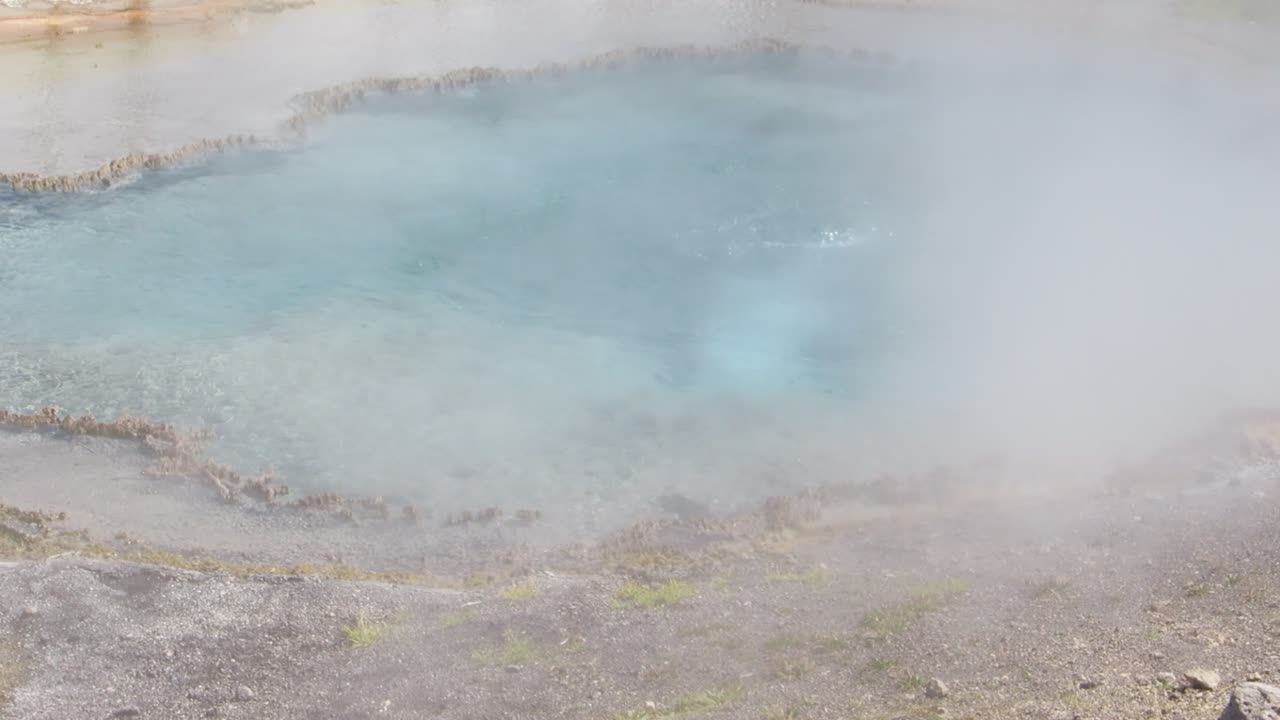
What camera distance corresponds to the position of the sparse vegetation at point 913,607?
9.45 metres

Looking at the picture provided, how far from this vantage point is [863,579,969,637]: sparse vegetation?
31.0ft

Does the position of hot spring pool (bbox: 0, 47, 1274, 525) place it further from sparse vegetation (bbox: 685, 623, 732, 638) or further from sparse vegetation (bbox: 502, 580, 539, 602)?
sparse vegetation (bbox: 685, 623, 732, 638)

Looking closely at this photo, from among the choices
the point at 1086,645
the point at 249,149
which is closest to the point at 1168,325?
the point at 1086,645

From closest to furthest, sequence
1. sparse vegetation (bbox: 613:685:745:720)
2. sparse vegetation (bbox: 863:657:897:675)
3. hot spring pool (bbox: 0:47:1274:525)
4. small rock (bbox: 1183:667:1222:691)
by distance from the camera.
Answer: small rock (bbox: 1183:667:1222:691)
sparse vegetation (bbox: 613:685:745:720)
sparse vegetation (bbox: 863:657:897:675)
hot spring pool (bbox: 0:47:1274:525)

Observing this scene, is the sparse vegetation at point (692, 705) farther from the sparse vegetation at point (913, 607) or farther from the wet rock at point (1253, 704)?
the wet rock at point (1253, 704)

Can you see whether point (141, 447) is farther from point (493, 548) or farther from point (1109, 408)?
point (1109, 408)

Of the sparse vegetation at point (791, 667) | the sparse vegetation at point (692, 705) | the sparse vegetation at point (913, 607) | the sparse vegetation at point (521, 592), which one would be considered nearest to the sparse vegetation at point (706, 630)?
the sparse vegetation at point (791, 667)

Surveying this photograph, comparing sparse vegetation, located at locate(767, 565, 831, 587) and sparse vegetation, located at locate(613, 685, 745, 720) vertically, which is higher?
sparse vegetation, located at locate(613, 685, 745, 720)

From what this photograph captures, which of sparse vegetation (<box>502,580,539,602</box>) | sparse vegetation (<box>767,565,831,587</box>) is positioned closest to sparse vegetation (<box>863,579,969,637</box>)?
sparse vegetation (<box>767,565,831,587</box>)

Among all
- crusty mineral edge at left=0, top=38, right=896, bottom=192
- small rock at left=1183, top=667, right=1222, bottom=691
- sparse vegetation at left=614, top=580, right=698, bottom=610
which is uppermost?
crusty mineral edge at left=0, top=38, right=896, bottom=192

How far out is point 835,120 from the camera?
2277cm

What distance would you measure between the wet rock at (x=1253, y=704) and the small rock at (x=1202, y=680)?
1.23 m

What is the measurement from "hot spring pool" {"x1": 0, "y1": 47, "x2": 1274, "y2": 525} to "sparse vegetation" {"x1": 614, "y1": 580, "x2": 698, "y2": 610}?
5.87 ft

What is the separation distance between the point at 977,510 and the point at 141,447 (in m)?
9.97
